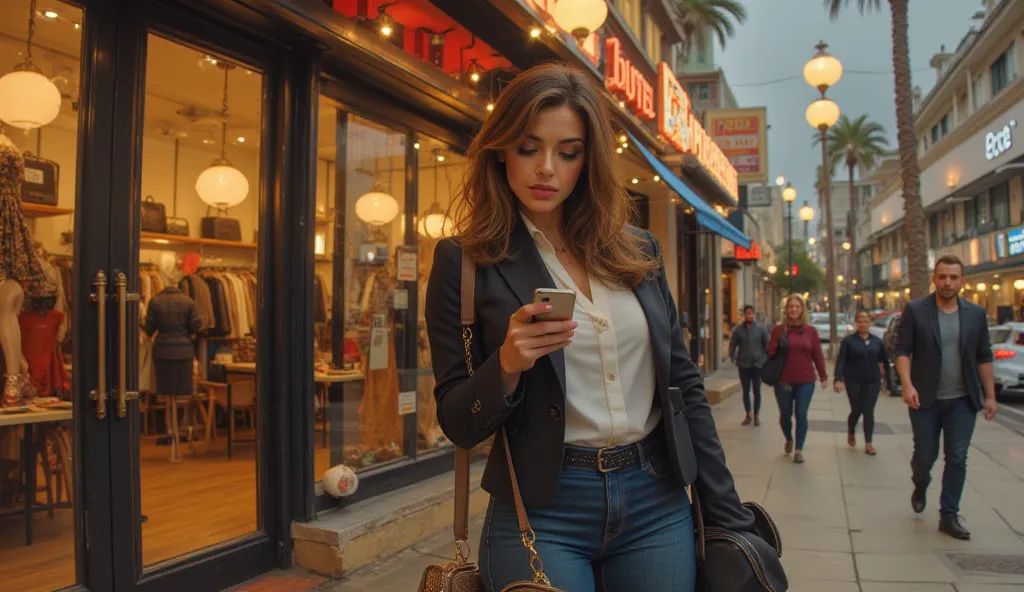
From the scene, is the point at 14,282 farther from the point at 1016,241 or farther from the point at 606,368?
the point at 1016,241

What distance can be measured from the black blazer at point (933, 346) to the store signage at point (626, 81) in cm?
529

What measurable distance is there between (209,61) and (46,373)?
2151 millimetres

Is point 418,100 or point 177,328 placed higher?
point 418,100

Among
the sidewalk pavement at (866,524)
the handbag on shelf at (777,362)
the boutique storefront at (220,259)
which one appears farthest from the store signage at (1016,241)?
the boutique storefront at (220,259)

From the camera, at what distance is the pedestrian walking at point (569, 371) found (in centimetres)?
163

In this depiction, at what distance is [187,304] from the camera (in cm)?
764

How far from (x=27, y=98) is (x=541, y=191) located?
13.4 ft

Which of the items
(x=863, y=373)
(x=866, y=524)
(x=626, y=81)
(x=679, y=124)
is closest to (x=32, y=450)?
(x=866, y=524)

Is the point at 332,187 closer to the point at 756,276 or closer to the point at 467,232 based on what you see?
the point at 467,232

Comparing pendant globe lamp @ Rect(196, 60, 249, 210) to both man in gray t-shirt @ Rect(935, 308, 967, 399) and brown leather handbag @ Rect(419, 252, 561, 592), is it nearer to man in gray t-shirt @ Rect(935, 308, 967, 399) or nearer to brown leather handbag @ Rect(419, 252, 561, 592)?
brown leather handbag @ Rect(419, 252, 561, 592)

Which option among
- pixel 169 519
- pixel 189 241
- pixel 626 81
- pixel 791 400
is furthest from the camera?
pixel 626 81

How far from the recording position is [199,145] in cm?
695

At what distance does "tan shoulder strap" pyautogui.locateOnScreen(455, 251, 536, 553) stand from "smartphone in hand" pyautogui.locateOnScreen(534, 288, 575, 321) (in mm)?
272

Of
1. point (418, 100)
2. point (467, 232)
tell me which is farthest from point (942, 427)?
point (467, 232)
